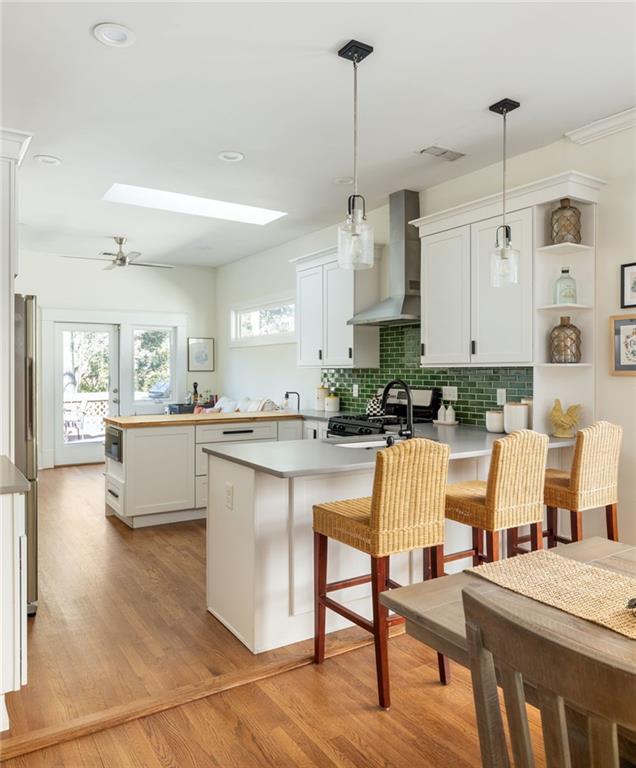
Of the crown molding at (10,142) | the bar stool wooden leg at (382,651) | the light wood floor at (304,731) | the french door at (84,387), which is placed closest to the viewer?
the light wood floor at (304,731)

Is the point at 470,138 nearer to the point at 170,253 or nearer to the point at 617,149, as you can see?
the point at 617,149

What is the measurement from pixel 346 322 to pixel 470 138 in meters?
1.96

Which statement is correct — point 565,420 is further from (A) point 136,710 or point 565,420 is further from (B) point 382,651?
A: (A) point 136,710

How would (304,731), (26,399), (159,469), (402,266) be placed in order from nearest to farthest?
(304,731)
(26,399)
(402,266)
(159,469)

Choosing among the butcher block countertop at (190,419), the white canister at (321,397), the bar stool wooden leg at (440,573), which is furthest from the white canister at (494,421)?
the white canister at (321,397)

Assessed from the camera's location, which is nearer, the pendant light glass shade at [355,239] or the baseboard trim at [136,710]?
the baseboard trim at [136,710]

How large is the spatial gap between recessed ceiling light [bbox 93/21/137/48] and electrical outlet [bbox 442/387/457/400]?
3116mm

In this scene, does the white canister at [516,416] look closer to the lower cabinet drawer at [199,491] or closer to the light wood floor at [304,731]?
the light wood floor at [304,731]

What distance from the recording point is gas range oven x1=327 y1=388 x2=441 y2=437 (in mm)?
4109

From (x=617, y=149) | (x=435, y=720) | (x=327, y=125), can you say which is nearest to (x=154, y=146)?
(x=327, y=125)

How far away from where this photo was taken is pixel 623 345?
10.7 feet

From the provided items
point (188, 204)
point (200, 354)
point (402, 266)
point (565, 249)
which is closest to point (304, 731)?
point (565, 249)

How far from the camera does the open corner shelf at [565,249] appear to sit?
3314 mm

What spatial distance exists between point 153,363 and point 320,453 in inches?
246
